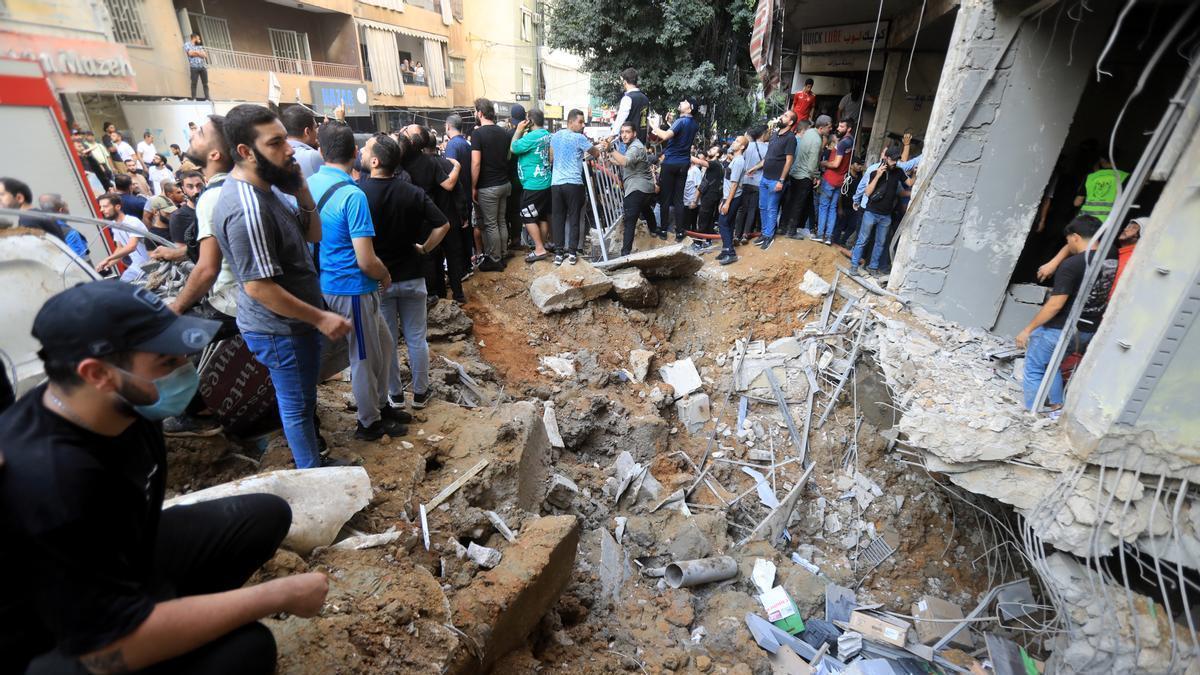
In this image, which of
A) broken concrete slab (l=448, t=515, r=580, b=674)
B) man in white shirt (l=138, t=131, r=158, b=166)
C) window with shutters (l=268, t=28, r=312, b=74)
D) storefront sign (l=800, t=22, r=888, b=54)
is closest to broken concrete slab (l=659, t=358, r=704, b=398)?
broken concrete slab (l=448, t=515, r=580, b=674)

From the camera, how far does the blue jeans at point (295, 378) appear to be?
9.31 feet

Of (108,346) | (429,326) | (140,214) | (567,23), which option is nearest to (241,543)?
(108,346)

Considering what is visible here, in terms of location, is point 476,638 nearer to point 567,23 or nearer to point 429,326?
point 429,326

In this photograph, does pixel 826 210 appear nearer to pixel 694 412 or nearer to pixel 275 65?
pixel 694 412

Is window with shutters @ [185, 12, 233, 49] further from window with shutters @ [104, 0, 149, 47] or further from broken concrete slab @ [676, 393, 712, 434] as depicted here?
broken concrete slab @ [676, 393, 712, 434]

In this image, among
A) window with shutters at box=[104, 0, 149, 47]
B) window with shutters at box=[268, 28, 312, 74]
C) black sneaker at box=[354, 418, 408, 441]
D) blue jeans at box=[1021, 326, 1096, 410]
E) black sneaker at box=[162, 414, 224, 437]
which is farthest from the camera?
window with shutters at box=[268, 28, 312, 74]

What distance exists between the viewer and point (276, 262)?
265 cm

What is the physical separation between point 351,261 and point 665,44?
1154 centimetres

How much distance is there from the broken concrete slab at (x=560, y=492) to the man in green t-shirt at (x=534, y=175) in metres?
3.84

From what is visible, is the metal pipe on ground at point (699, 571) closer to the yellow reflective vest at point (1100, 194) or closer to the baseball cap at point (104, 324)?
the baseball cap at point (104, 324)

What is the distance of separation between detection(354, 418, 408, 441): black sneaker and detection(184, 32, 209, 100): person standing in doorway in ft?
49.8

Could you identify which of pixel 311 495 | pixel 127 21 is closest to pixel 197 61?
pixel 127 21

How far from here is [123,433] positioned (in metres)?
1.46

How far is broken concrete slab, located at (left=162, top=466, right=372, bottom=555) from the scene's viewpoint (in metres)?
2.62
